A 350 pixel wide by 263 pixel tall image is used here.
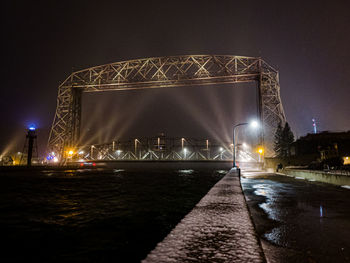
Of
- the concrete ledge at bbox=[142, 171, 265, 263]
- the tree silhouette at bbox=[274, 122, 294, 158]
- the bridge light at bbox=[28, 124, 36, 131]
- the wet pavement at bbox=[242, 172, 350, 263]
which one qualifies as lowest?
the wet pavement at bbox=[242, 172, 350, 263]

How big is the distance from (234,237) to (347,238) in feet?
6.94

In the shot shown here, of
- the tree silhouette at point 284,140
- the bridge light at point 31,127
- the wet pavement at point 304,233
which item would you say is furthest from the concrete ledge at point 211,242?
the bridge light at point 31,127

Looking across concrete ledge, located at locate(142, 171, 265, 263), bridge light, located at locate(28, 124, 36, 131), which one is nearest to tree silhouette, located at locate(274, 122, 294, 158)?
bridge light, located at locate(28, 124, 36, 131)

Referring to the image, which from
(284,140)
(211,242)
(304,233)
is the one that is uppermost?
(284,140)

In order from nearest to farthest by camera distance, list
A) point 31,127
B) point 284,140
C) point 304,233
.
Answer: point 304,233
point 31,127
point 284,140

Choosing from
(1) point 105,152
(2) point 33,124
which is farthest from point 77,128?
(1) point 105,152

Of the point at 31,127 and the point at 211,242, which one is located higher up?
the point at 31,127

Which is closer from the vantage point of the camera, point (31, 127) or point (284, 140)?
point (31, 127)

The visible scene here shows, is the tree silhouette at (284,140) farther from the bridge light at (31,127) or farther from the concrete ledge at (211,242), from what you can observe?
the concrete ledge at (211,242)

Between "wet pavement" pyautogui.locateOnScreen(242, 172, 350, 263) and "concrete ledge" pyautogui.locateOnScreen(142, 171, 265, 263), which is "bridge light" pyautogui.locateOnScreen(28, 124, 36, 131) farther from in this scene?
"concrete ledge" pyautogui.locateOnScreen(142, 171, 265, 263)

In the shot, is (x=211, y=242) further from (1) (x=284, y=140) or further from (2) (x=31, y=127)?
(1) (x=284, y=140)

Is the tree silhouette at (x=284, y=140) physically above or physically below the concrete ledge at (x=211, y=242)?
above

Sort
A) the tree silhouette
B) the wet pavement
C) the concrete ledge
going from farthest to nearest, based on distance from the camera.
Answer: the tree silhouette, the wet pavement, the concrete ledge

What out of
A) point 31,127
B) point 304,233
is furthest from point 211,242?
point 31,127
